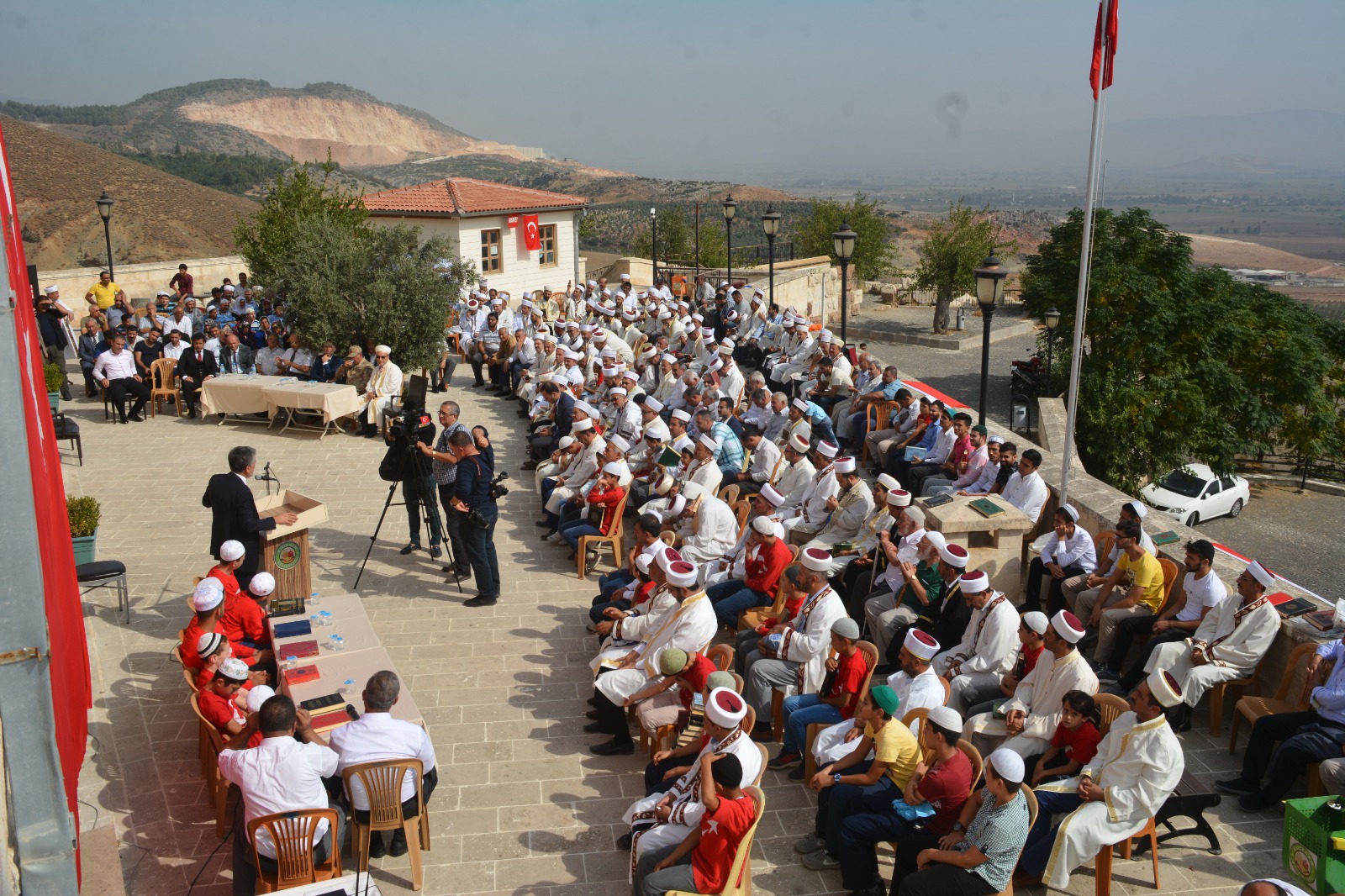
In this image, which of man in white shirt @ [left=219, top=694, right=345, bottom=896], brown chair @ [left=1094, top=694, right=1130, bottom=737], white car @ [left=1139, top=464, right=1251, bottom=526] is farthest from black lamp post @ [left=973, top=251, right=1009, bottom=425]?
white car @ [left=1139, top=464, right=1251, bottom=526]

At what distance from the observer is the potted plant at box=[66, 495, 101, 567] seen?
8742 mm

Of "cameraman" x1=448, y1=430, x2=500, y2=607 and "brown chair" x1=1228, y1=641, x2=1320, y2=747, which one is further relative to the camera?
"cameraman" x1=448, y1=430, x2=500, y2=607

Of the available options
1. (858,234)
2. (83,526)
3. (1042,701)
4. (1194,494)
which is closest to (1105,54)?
(1042,701)

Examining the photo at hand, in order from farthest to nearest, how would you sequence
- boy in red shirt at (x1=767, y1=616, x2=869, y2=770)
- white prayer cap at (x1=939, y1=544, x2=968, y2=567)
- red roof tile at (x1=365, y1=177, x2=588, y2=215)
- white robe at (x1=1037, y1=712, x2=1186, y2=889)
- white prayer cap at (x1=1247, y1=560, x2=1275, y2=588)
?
red roof tile at (x1=365, y1=177, x2=588, y2=215), white prayer cap at (x1=939, y1=544, x2=968, y2=567), white prayer cap at (x1=1247, y1=560, x2=1275, y2=588), boy in red shirt at (x1=767, y1=616, x2=869, y2=770), white robe at (x1=1037, y1=712, x2=1186, y2=889)

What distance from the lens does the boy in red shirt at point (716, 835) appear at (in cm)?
461

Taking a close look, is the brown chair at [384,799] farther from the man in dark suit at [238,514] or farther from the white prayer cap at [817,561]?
the man in dark suit at [238,514]

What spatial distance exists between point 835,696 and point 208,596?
4.03 metres

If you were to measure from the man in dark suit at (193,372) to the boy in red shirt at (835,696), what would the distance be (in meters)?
12.0

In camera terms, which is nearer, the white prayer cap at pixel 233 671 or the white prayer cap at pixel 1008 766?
the white prayer cap at pixel 1008 766

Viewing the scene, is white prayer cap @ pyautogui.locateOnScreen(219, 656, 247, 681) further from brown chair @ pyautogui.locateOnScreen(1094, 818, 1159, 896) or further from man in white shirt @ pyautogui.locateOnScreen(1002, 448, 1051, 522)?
man in white shirt @ pyautogui.locateOnScreen(1002, 448, 1051, 522)

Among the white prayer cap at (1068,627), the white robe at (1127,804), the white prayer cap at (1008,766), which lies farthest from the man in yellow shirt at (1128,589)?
the white prayer cap at (1008,766)

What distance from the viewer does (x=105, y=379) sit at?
14742 millimetres

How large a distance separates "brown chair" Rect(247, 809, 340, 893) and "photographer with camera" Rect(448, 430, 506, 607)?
13.4ft

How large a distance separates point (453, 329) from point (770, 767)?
1493cm
